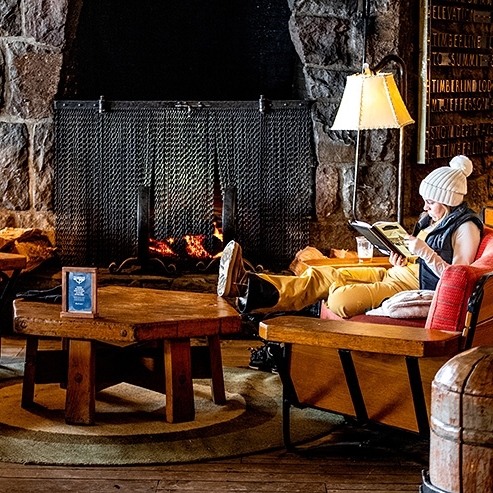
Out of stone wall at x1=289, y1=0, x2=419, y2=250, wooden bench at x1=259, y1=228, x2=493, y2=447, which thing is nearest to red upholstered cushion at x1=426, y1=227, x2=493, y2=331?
wooden bench at x1=259, y1=228, x2=493, y2=447

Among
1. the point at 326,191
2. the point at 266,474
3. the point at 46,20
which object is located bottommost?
the point at 266,474

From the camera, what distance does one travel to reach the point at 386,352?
3178 mm

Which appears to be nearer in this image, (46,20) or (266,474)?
(266,474)

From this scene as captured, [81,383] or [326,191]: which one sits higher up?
[326,191]

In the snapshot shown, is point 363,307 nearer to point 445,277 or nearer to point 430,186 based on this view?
point 430,186

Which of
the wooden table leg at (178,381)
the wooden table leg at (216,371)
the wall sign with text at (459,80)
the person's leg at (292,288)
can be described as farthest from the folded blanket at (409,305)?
the wall sign with text at (459,80)

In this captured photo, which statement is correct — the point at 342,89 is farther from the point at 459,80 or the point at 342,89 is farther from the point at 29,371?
the point at 29,371

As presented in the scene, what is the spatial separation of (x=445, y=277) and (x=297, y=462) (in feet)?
2.57

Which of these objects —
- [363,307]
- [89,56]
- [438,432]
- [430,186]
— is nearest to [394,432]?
[363,307]

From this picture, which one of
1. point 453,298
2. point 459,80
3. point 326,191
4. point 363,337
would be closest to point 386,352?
point 363,337

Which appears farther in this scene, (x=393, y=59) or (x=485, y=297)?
(x=393, y=59)

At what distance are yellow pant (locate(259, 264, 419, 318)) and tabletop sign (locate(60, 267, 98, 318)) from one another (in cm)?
82

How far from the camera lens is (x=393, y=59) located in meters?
5.11

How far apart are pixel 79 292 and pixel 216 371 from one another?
0.66m
